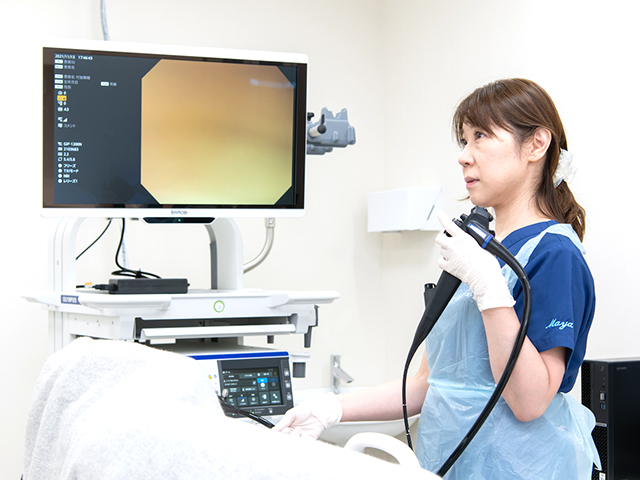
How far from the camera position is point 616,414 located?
4.24 ft

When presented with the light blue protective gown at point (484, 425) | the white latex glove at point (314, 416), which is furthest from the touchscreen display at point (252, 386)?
the light blue protective gown at point (484, 425)

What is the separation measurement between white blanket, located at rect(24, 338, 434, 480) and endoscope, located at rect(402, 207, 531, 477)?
0.66m

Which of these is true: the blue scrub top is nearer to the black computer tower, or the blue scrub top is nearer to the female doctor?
the female doctor

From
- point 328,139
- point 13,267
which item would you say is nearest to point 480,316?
point 328,139

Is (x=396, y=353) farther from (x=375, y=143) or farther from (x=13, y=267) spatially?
(x=13, y=267)

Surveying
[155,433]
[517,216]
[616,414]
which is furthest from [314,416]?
[155,433]

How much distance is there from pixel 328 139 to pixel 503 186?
70 centimetres

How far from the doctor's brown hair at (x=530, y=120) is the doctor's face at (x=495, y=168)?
0.02 metres

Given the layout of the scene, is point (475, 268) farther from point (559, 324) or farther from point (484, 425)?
point (484, 425)

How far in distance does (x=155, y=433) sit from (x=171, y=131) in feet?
4.03

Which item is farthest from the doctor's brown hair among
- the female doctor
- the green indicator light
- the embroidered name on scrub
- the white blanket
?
the white blanket

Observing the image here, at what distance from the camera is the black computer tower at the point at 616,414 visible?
1.29m

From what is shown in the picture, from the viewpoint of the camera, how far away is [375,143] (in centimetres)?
278

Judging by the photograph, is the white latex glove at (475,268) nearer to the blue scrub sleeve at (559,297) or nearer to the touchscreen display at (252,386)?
the blue scrub sleeve at (559,297)
